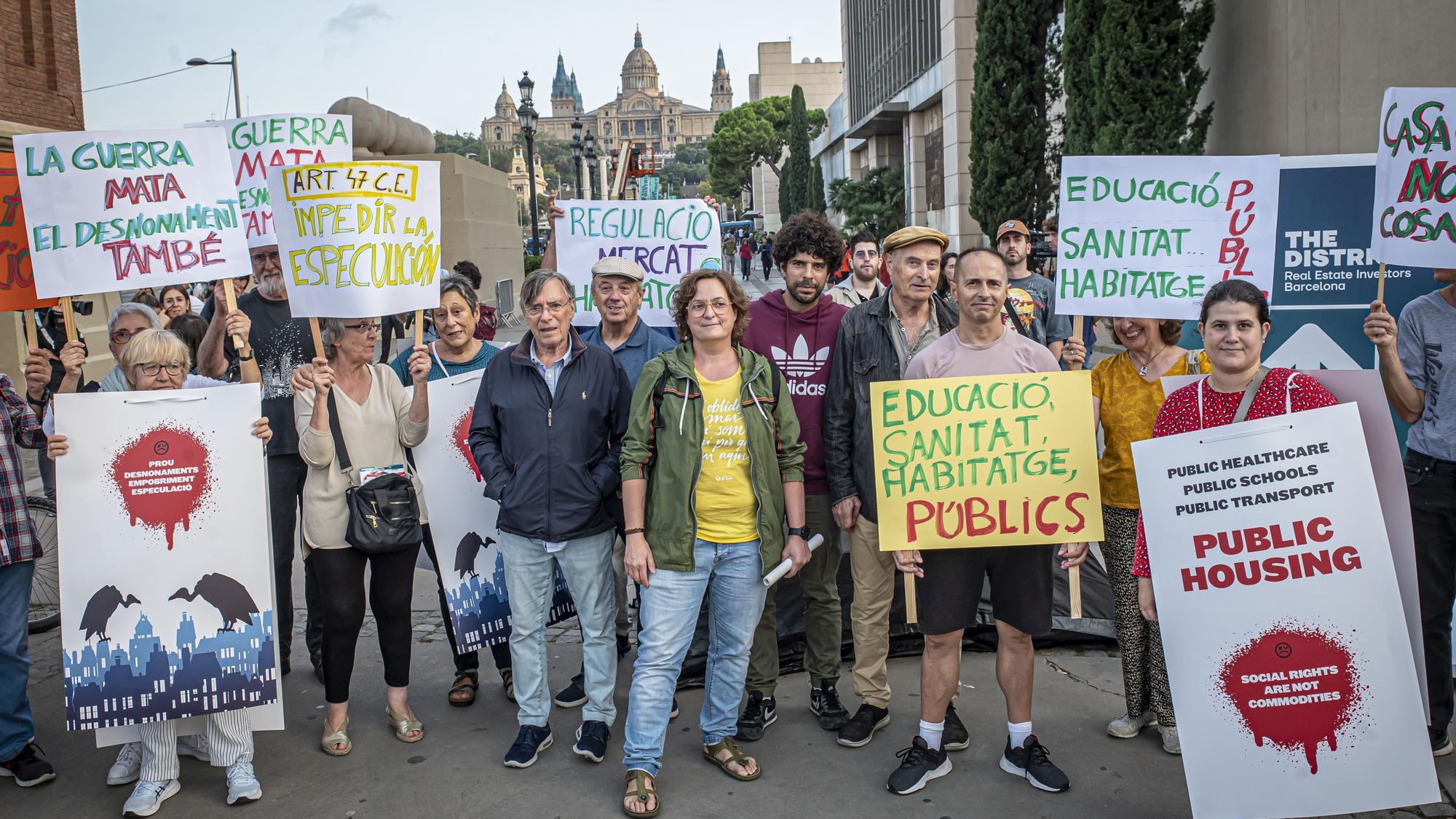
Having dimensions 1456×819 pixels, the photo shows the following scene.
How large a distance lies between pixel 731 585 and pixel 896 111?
3175 centimetres

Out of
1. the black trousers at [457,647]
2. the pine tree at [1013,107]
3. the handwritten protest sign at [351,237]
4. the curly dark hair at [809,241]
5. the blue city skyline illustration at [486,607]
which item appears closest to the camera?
the handwritten protest sign at [351,237]

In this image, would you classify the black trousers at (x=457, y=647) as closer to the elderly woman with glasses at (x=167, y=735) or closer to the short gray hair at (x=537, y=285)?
the elderly woman with glasses at (x=167, y=735)

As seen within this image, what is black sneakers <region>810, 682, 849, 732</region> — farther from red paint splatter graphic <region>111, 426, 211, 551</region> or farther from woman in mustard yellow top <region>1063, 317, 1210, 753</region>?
red paint splatter graphic <region>111, 426, 211, 551</region>

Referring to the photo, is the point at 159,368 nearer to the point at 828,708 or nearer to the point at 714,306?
the point at 714,306

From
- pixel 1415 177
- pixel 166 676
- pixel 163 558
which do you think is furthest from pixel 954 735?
pixel 163 558

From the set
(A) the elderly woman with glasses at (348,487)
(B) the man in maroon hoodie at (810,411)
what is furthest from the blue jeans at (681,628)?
(A) the elderly woman with glasses at (348,487)

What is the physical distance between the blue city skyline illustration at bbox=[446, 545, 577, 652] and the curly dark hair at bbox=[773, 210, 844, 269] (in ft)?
5.92

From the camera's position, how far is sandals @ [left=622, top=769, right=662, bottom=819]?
4000 mm

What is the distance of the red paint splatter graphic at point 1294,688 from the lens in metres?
3.31

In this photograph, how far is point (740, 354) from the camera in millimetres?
4324

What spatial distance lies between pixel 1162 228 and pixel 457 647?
3673mm

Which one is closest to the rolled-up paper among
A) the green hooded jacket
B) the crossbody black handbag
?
the green hooded jacket

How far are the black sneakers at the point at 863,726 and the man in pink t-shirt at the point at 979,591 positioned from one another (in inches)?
15.3

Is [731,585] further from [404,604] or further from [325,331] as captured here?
[325,331]
